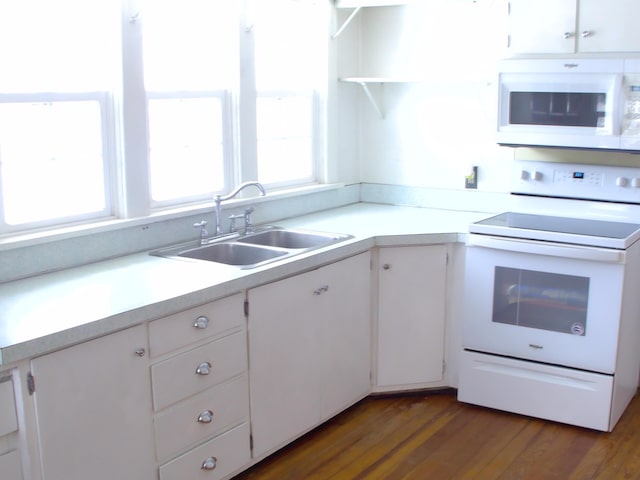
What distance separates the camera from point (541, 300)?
3600 millimetres

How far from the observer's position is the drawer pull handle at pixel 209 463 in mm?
2912

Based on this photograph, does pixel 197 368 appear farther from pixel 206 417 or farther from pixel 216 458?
pixel 216 458

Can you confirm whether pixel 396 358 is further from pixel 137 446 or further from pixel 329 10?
pixel 329 10

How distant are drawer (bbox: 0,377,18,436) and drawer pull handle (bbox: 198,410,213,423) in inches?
29.9

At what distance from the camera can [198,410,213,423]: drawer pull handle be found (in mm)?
2869

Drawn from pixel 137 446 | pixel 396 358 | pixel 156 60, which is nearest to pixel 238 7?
pixel 156 60

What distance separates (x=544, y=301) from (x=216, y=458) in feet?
5.39

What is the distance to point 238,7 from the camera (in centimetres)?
373

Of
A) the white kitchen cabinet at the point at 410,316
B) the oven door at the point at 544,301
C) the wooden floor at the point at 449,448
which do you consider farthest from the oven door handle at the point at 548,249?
the wooden floor at the point at 449,448

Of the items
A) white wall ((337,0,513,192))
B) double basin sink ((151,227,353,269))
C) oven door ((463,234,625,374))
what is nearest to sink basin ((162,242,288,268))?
double basin sink ((151,227,353,269))

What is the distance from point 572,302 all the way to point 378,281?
0.90 m

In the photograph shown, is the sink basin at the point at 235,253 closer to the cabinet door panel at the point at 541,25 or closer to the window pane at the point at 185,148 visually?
the window pane at the point at 185,148

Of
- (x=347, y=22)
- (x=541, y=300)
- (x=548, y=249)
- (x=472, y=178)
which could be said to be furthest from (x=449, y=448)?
(x=347, y=22)

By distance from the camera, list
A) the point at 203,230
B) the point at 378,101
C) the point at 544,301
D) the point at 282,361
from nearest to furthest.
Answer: the point at 282,361 → the point at 203,230 → the point at 544,301 → the point at 378,101
